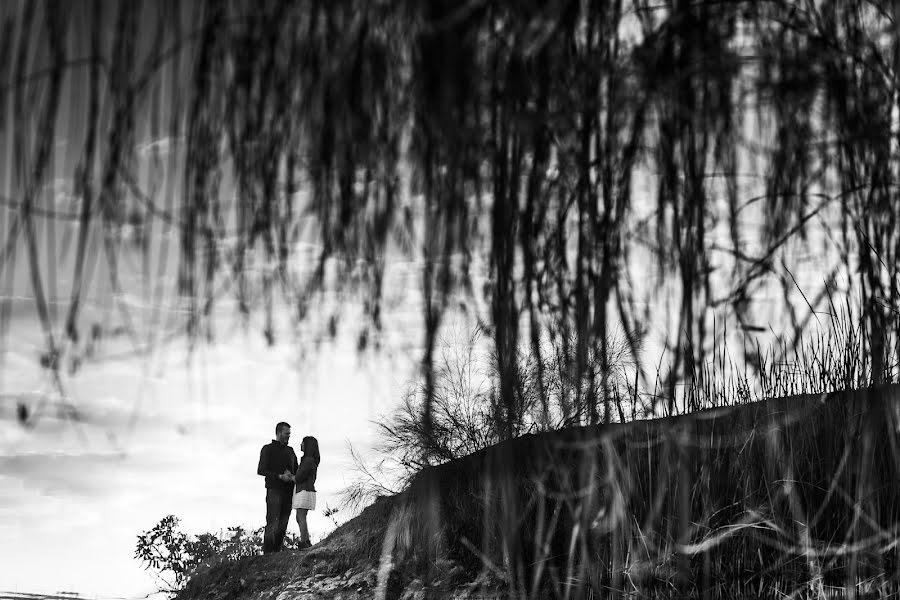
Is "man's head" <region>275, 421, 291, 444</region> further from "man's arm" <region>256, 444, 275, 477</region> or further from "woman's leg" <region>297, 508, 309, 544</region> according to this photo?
"woman's leg" <region>297, 508, 309, 544</region>

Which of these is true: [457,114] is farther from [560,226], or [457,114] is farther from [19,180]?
[19,180]

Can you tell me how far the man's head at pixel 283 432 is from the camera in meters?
7.21

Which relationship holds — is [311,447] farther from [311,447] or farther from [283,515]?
[283,515]

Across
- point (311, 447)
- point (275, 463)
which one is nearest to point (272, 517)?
point (275, 463)

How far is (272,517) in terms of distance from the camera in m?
7.45

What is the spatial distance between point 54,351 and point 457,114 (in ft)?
2.22

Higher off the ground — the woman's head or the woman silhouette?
the woman's head

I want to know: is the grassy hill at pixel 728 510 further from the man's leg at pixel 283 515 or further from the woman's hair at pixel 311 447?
the man's leg at pixel 283 515

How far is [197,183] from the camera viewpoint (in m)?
1.25

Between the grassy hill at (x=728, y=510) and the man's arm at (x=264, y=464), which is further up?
the man's arm at (x=264, y=464)

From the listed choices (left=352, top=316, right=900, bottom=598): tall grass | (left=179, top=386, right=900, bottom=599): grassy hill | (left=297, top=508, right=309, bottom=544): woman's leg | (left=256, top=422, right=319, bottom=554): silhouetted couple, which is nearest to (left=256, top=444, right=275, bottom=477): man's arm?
(left=256, top=422, right=319, bottom=554): silhouetted couple

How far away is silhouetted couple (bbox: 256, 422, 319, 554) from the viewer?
720 centimetres

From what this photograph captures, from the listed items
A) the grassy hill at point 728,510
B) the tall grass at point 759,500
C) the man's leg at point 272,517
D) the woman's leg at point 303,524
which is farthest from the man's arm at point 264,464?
the tall grass at point 759,500

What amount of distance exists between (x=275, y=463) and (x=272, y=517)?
1.91ft
